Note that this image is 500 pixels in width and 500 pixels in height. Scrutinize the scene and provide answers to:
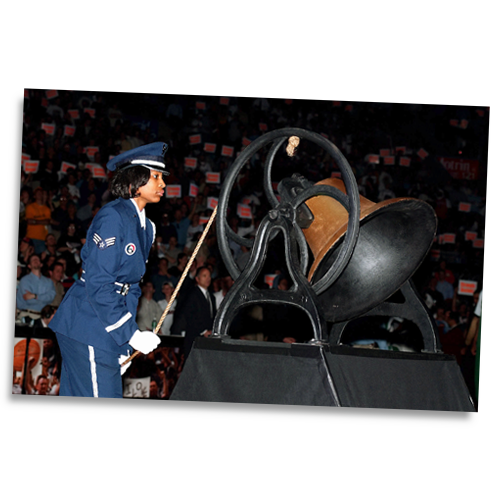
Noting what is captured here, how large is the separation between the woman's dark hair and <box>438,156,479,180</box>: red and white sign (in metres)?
9.91

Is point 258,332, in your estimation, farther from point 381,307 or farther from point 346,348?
point 346,348

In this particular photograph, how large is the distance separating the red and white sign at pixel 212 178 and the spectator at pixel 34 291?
396cm

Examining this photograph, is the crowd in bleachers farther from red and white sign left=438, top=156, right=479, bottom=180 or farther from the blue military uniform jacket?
→ the blue military uniform jacket

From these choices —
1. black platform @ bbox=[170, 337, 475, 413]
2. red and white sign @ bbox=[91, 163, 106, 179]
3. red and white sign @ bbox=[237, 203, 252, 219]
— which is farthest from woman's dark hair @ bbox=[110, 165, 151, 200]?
red and white sign @ bbox=[237, 203, 252, 219]

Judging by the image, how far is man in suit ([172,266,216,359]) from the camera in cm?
725

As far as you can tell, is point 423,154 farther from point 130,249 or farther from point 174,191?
point 130,249

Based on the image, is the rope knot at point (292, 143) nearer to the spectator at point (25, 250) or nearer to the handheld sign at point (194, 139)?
the spectator at point (25, 250)

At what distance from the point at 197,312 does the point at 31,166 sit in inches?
159

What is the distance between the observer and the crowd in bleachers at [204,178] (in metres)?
8.21

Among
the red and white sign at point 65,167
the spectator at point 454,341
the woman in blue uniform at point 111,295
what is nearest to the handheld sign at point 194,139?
the red and white sign at point 65,167

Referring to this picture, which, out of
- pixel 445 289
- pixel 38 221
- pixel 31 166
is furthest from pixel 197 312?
pixel 445 289

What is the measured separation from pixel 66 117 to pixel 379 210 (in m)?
8.88

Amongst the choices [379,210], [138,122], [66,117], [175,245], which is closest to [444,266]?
[175,245]

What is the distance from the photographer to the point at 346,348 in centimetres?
289
